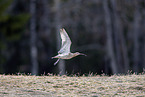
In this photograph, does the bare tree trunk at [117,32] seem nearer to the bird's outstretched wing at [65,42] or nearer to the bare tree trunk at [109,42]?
the bare tree trunk at [109,42]

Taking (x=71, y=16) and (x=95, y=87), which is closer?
(x=95, y=87)

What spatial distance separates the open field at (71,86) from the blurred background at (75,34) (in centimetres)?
2007

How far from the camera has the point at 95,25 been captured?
38375mm

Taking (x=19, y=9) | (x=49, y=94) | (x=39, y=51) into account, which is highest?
(x=19, y=9)

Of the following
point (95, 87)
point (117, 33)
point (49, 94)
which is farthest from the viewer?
point (117, 33)

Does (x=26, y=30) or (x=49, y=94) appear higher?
(x=26, y=30)

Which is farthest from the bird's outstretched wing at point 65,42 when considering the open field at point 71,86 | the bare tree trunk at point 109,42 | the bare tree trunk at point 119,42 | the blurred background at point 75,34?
the bare tree trunk at point 119,42

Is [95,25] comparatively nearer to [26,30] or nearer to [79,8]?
[79,8]

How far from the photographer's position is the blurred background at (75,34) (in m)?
33.5

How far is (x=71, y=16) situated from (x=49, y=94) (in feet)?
91.6

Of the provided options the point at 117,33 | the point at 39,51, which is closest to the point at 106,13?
the point at 117,33

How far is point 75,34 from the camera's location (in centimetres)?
3903

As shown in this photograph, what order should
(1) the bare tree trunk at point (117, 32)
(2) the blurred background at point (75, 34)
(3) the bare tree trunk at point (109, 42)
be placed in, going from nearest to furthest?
(3) the bare tree trunk at point (109, 42)
(1) the bare tree trunk at point (117, 32)
(2) the blurred background at point (75, 34)

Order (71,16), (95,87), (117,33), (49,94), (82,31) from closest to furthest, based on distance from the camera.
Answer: (49,94) → (95,87) → (117,33) → (71,16) → (82,31)
